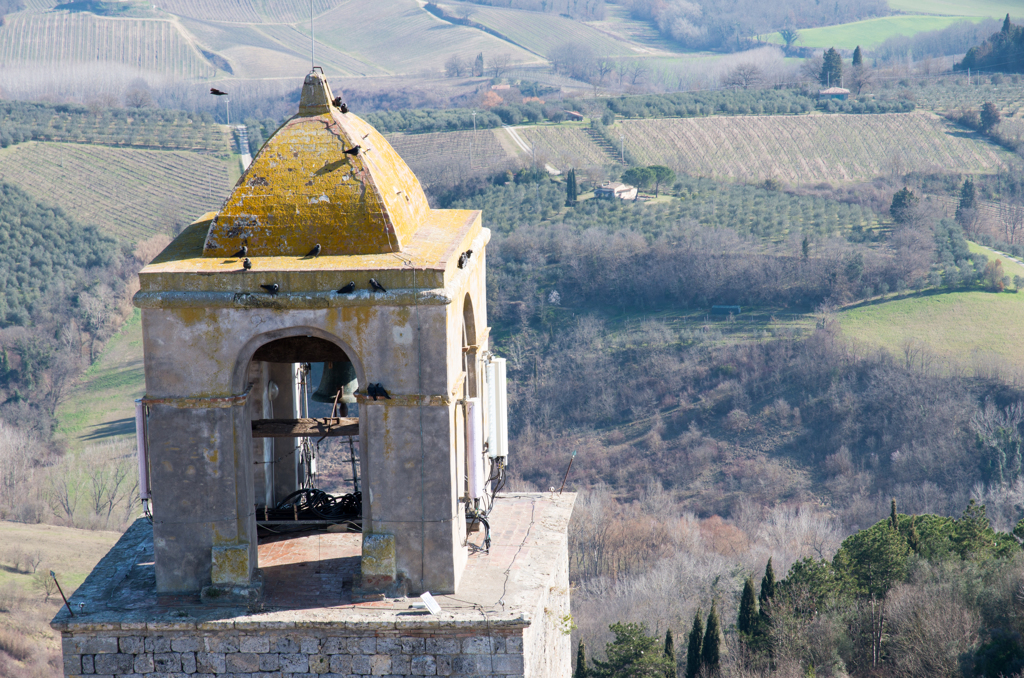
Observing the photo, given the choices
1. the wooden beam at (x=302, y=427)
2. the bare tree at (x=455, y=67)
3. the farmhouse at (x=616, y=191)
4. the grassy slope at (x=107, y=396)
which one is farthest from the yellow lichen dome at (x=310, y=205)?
the bare tree at (x=455, y=67)

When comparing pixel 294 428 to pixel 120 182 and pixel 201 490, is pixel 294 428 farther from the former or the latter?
pixel 120 182

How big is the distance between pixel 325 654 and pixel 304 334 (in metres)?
2.42

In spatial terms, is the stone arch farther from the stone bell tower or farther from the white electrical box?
the white electrical box

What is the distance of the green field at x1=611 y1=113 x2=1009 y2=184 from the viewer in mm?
103812

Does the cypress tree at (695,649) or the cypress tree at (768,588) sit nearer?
the cypress tree at (695,649)

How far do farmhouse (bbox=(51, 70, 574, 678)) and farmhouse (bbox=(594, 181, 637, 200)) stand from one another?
87.9 m

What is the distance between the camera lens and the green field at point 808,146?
104 m

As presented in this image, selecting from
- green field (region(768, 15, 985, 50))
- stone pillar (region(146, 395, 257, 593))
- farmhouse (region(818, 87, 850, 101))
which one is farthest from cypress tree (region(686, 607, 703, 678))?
green field (region(768, 15, 985, 50))

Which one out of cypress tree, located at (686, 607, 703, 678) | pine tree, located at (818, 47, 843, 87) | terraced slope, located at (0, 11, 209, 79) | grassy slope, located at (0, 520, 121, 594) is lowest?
grassy slope, located at (0, 520, 121, 594)

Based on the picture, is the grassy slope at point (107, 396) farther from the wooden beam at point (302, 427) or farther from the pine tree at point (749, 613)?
the wooden beam at point (302, 427)

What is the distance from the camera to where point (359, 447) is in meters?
8.57

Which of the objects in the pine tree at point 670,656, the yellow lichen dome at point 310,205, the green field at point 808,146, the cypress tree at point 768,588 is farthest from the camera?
the green field at point 808,146

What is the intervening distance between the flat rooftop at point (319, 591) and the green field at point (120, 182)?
3357 inches

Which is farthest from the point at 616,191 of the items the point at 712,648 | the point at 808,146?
the point at 712,648
